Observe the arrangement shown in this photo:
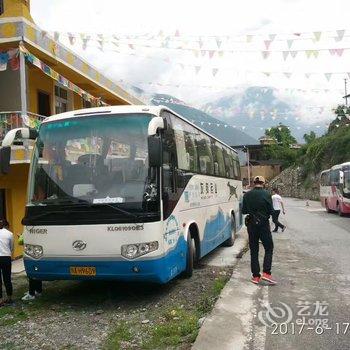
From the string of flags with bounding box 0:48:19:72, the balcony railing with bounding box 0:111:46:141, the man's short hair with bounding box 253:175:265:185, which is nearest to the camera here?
the man's short hair with bounding box 253:175:265:185

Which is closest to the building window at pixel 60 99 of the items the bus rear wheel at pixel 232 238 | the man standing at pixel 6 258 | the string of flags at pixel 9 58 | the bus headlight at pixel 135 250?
the string of flags at pixel 9 58

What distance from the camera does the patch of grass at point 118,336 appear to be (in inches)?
223

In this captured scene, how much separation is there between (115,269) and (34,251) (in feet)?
4.43

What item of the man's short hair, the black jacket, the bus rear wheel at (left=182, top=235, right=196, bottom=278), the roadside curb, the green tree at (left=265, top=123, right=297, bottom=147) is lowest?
the roadside curb

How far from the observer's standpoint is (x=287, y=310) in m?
6.72

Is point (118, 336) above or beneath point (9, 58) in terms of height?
beneath

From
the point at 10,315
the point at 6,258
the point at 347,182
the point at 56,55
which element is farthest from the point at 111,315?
the point at 347,182

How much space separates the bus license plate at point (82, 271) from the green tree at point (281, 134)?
262 feet

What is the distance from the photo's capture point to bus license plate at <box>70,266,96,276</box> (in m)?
7.16

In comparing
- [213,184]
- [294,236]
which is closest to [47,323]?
[213,184]

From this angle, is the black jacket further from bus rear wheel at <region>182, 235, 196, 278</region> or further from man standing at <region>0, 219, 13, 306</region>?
man standing at <region>0, 219, 13, 306</region>

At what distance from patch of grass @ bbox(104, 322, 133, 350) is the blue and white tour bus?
2.92ft

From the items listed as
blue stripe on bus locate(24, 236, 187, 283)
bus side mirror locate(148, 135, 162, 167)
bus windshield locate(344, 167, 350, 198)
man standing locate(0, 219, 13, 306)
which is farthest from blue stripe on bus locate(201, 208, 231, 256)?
bus windshield locate(344, 167, 350, 198)

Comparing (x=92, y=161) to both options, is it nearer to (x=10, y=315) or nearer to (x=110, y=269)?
(x=110, y=269)
